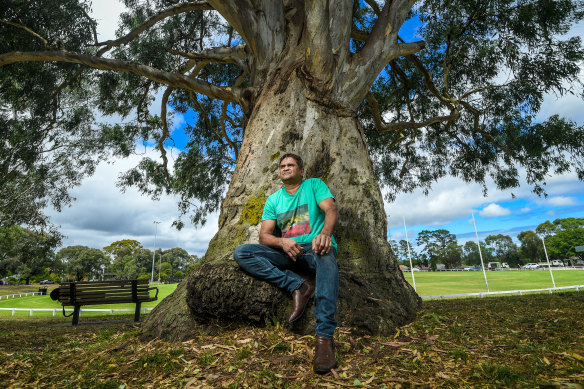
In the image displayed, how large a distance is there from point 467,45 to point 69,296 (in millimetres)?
8528

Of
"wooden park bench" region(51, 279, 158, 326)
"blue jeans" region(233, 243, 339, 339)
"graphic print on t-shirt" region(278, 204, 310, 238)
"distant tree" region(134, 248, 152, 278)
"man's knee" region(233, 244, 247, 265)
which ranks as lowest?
"wooden park bench" region(51, 279, 158, 326)

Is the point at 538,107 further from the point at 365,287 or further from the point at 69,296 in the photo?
the point at 69,296

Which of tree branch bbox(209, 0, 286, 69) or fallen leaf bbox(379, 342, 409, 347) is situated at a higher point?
tree branch bbox(209, 0, 286, 69)

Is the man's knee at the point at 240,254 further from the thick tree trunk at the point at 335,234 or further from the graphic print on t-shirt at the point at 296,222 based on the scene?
the graphic print on t-shirt at the point at 296,222

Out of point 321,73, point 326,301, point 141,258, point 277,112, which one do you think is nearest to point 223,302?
point 326,301

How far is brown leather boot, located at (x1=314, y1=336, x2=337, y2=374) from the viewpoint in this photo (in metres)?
1.67

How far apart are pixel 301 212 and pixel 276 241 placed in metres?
0.27

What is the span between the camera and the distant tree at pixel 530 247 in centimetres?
5859

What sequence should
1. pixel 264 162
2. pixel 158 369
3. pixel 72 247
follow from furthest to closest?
pixel 72 247
pixel 264 162
pixel 158 369

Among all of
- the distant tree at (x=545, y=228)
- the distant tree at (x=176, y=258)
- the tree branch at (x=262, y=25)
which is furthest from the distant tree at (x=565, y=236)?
the tree branch at (x=262, y=25)

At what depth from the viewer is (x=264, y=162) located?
312 cm

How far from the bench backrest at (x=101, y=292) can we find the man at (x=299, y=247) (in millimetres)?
4762

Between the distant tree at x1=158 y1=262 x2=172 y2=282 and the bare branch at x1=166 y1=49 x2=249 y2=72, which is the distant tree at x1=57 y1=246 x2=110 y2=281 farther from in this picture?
the bare branch at x1=166 y1=49 x2=249 y2=72

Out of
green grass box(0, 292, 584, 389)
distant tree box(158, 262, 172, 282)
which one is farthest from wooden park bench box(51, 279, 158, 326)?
distant tree box(158, 262, 172, 282)
